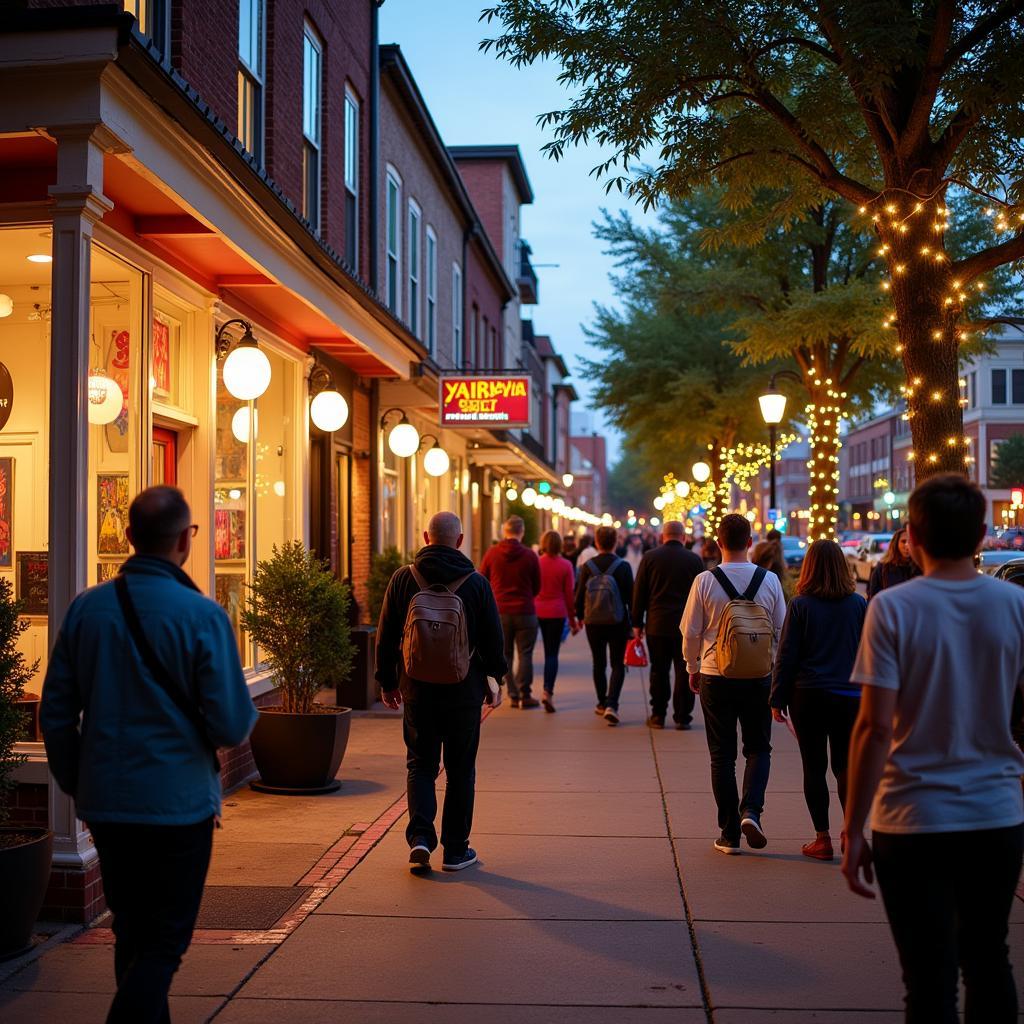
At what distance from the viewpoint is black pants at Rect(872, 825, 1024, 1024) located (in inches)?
132

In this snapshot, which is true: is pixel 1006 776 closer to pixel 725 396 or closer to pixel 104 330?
pixel 104 330

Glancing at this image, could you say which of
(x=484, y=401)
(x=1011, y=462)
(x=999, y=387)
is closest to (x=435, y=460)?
(x=484, y=401)

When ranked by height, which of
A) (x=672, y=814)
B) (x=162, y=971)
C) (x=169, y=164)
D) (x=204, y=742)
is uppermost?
(x=169, y=164)

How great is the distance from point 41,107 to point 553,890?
14.6 feet

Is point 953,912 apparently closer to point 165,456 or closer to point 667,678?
point 165,456

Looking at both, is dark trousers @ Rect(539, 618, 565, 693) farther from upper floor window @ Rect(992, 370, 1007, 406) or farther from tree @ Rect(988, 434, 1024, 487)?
upper floor window @ Rect(992, 370, 1007, 406)

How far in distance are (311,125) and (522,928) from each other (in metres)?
9.79

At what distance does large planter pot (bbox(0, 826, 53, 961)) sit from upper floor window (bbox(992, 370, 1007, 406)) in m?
67.2

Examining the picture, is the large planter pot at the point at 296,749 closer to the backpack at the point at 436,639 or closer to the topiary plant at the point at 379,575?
the backpack at the point at 436,639

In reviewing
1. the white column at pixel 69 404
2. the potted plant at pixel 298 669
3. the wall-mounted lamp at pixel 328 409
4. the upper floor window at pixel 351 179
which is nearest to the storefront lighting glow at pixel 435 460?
the upper floor window at pixel 351 179

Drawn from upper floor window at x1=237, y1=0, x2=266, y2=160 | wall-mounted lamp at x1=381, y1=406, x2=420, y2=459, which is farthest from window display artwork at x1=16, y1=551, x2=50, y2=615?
wall-mounted lamp at x1=381, y1=406, x2=420, y2=459

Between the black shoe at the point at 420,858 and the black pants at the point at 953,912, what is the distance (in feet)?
11.9

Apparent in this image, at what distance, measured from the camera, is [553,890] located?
253 inches


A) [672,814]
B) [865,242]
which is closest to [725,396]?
[865,242]
